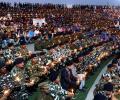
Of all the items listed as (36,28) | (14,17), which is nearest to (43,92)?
(36,28)

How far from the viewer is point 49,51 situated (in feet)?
71.6

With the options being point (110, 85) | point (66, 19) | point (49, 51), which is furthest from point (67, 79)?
point (66, 19)

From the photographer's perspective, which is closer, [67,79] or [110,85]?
[110,85]

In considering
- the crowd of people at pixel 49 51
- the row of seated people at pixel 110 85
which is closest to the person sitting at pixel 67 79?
the crowd of people at pixel 49 51

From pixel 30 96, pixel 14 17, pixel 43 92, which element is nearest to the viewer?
pixel 43 92

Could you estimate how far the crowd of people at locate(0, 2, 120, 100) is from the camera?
48.5 feet

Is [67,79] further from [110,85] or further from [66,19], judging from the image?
[66,19]

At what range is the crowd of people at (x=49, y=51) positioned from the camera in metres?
14.8

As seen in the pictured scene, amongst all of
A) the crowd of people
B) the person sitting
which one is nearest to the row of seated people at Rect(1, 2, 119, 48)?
the crowd of people

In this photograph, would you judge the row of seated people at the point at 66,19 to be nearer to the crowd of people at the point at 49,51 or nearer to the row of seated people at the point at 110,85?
the crowd of people at the point at 49,51

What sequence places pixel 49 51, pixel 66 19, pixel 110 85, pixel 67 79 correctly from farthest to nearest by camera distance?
pixel 66 19, pixel 49 51, pixel 67 79, pixel 110 85

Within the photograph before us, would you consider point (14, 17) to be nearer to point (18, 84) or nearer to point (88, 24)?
point (88, 24)

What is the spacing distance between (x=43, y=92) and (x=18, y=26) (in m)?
27.9

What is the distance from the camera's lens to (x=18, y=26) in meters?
39.8
